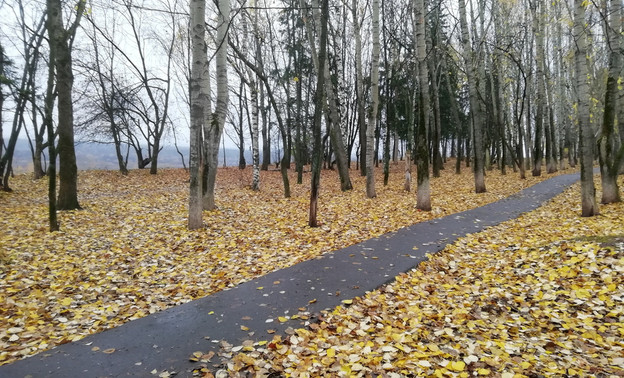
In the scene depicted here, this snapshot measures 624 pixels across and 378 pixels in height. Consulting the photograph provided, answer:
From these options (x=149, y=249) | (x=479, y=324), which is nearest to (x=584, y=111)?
(x=479, y=324)

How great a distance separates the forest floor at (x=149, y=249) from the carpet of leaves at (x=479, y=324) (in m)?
A: 0.15

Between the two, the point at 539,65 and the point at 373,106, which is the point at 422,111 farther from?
the point at 539,65

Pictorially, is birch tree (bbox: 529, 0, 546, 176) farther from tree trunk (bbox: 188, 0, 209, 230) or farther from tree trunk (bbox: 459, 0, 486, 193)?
tree trunk (bbox: 188, 0, 209, 230)

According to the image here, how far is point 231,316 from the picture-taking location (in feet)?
14.4

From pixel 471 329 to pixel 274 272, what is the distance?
3223 millimetres

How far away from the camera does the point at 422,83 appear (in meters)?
9.95

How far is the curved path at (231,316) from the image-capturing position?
338 cm

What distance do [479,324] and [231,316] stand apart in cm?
318

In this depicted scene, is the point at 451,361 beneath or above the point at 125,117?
beneath

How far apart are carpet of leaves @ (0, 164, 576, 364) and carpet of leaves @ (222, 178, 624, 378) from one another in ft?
6.89

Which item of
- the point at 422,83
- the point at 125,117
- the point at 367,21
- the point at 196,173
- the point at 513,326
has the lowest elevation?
the point at 513,326

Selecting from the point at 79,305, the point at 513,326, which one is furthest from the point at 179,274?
the point at 513,326

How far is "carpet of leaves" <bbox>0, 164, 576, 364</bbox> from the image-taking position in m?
4.57

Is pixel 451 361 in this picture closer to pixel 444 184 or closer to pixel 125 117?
pixel 444 184
